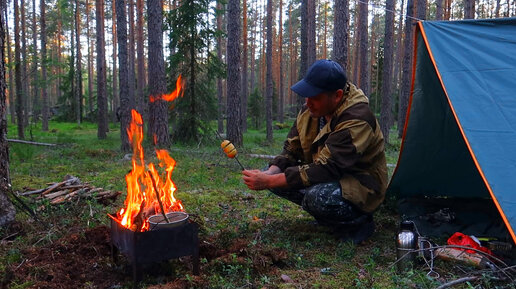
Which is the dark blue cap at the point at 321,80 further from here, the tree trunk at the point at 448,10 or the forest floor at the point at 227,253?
the tree trunk at the point at 448,10

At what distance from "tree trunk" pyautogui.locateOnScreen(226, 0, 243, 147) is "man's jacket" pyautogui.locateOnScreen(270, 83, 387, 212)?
772 centimetres

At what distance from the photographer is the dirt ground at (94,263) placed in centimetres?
256

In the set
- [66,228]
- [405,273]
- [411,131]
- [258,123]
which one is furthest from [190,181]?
[258,123]

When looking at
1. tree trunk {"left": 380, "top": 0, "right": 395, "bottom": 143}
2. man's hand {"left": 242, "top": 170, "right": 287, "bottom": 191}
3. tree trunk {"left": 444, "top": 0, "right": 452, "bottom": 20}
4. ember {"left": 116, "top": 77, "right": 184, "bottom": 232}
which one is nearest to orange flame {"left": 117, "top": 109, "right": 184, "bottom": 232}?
ember {"left": 116, "top": 77, "right": 184, "bottom": 232}

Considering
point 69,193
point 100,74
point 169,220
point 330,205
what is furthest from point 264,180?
point 100,74

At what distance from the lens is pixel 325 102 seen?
3.14 meters

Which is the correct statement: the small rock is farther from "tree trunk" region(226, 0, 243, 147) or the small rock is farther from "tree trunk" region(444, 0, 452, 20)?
"tree trunk" region(444, 0, 452, 20)

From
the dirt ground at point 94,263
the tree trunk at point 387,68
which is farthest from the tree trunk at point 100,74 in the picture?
the dirt ground at point 94,263

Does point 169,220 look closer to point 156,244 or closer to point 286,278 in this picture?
point 156,244

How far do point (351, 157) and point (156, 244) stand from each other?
1.57 m

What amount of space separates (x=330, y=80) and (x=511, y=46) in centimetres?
165

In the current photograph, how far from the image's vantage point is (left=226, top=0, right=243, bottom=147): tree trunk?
10414 mm

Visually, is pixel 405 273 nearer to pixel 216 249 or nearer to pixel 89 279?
pixel 216 249

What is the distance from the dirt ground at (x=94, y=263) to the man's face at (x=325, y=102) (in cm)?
118
